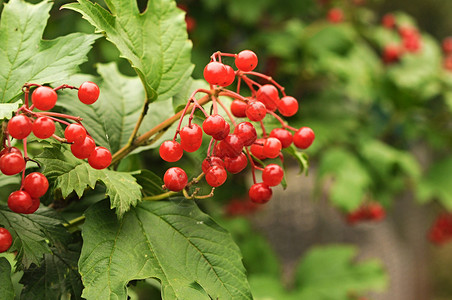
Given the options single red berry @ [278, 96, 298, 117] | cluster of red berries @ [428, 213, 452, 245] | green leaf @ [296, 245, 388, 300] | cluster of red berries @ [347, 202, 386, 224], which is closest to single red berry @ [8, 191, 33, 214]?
single red berry @ [278, 96, 298, 117]

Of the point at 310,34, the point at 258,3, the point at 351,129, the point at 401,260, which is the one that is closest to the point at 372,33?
the point at 310,34

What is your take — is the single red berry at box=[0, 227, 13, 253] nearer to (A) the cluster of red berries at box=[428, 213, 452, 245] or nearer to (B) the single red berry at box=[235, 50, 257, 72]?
(B) the single red berry at box=[235, 50, 257, 72]

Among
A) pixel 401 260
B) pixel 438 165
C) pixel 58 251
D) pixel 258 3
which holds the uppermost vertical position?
pixel 58 251

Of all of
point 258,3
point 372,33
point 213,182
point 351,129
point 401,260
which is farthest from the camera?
point 401,260

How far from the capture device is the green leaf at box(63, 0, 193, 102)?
81 cm

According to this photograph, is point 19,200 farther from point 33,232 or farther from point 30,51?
point 30,51

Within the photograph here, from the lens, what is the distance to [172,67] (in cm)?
87

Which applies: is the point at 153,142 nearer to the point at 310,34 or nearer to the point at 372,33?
the point at 310,34

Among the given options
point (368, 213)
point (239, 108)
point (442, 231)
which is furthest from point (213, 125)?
point (442, 231)

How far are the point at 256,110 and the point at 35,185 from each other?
0.33 m

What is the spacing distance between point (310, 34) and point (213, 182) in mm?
2252

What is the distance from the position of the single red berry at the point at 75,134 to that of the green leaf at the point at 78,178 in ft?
0.11

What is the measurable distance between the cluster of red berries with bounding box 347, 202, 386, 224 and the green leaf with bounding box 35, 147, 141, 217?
233cm

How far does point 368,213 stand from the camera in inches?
113
